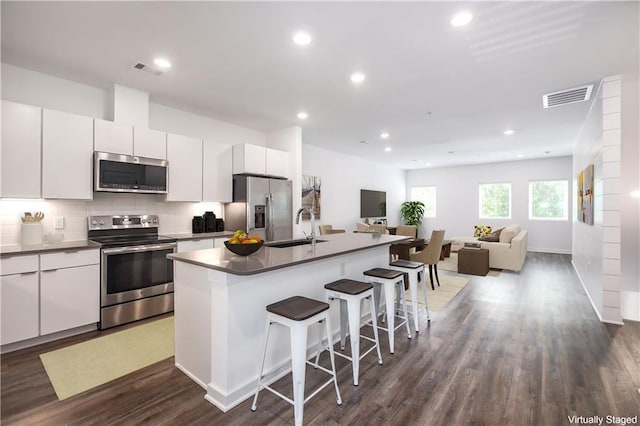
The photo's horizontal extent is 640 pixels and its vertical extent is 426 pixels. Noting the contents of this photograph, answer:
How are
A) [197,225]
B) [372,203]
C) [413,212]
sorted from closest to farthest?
[197,225] < [372,203] < [413,212]

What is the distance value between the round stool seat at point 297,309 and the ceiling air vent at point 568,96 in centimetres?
411

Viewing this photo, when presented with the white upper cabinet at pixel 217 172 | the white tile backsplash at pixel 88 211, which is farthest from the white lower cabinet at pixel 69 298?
the white upper cabinet at pixel 217 172

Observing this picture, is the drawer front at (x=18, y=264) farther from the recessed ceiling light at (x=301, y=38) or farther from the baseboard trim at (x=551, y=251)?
the baseboard trim at (x=551, y=251)

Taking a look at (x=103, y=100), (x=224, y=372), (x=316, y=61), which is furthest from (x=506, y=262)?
(x=103, y=100)

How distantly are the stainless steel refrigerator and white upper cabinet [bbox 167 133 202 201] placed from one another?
0.59 metres

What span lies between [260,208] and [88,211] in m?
2.13

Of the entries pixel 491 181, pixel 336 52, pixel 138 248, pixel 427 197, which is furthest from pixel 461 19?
pixel 427 197

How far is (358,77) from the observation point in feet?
11.1

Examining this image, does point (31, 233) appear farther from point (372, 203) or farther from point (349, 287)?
point (372, 203)

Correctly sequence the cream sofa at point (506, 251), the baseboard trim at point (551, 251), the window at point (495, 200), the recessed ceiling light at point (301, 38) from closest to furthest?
the recessed ceiling light at point (301, 38) → the cream sofa at point (506, 251) → the baseboard trim at point (551, 251) → the window at point (495, 200)

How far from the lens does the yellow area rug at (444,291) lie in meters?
4.06

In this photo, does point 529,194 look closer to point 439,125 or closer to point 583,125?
point 583,125

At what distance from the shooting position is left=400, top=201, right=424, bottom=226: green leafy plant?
1061 cm

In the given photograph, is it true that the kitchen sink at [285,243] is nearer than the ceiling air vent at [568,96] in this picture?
Yes
